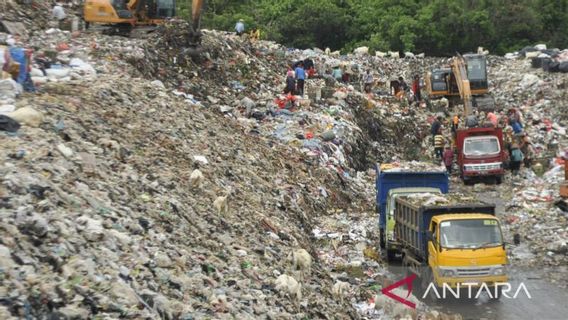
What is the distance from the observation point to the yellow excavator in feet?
74.9

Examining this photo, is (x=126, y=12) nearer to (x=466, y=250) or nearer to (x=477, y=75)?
(x=477, y=75)

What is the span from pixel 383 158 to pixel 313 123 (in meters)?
3.57

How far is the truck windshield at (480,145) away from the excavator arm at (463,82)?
14.8ft

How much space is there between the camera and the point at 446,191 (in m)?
15.8

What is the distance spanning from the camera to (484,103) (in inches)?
1209

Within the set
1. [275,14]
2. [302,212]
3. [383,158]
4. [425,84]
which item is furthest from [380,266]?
[275,14]

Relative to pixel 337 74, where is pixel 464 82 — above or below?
above

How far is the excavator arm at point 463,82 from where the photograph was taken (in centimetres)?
2772

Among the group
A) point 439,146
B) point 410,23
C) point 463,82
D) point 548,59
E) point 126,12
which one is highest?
point 126,12

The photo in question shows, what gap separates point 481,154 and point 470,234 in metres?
11.4

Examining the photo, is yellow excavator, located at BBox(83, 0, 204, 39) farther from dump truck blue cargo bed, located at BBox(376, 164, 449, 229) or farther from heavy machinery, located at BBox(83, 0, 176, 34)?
dump truck blue cargo bed, located at BBox(376, 164, 449, 229)

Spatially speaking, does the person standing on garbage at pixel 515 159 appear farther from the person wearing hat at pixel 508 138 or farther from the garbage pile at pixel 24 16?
the garbage pile at pixel 24 16

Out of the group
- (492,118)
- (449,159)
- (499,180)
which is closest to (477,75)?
(492,118)

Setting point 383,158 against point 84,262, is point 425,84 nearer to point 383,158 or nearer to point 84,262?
point 383,158
